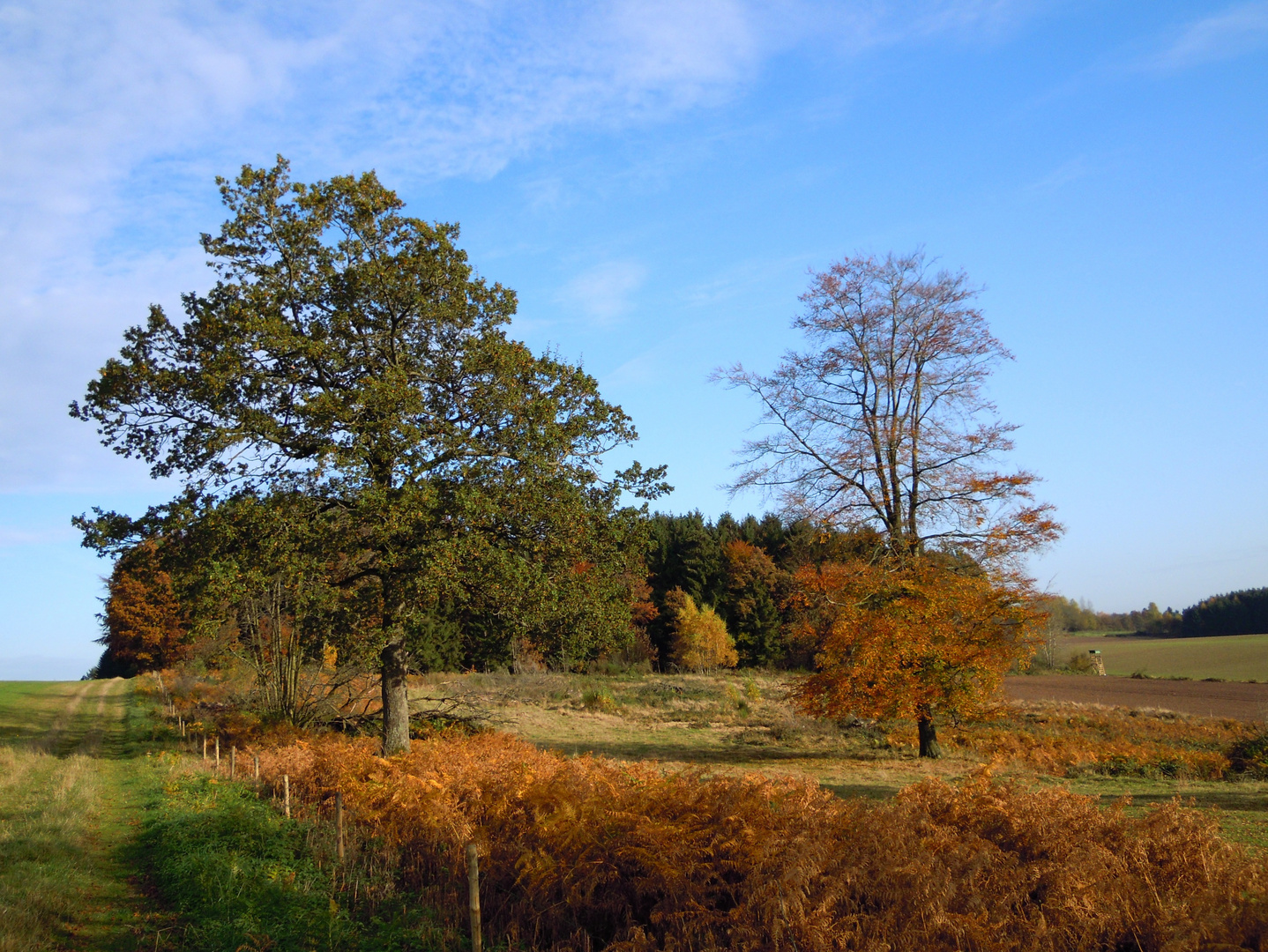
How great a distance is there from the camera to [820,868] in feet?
21.3

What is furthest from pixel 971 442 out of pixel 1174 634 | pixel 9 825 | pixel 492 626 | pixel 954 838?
pixel 1174 634

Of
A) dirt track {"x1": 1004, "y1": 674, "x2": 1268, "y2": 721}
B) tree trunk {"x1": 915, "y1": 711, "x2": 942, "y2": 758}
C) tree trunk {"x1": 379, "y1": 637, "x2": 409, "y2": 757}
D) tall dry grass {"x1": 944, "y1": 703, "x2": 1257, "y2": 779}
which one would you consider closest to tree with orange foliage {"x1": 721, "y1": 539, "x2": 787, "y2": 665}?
dirt track {"x1": 1004, "y1": 674, "x2": 1268, "y2": 721}

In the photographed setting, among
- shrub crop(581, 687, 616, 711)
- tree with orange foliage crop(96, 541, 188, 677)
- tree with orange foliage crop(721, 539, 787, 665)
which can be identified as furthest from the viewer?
tree with orange foliage crop(721, 539, 787, 665)

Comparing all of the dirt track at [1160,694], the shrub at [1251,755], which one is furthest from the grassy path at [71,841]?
the dirt track at [1160,694]

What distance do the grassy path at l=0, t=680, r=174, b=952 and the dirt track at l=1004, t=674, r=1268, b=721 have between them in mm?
29567

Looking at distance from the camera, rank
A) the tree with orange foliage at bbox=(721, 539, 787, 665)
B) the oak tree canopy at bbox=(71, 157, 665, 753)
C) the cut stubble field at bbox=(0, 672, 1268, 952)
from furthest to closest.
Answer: the tree with orange foliage at bbox=(721, 539, 787, 665), the oak tree canopy at bbox=(71, 157, 665, 753), the cut stubble field at bbox=(0, 672, 1268, 952)

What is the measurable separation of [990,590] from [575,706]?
2281cm

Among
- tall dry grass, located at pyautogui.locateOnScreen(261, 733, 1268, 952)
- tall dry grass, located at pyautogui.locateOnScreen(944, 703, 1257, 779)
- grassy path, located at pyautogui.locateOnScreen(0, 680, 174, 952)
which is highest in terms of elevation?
tall dry grass, located at pyautogui.locateOnScreen(261, 733, 1268, 952)

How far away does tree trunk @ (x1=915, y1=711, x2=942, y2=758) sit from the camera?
23016 mm

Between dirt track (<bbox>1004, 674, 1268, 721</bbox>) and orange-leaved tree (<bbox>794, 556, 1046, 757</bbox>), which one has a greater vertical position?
orange-leaved tree (<bbox>794, 556, 1046, 757</bbox>)

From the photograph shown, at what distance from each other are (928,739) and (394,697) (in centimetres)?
1504

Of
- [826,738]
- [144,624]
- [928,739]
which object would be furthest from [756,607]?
[144,624]

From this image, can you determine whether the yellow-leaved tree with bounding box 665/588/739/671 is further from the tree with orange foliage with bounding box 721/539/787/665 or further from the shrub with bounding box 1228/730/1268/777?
the shrub with bounding box 1228/730/1268/777

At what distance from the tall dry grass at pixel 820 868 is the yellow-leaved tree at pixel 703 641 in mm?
50598
